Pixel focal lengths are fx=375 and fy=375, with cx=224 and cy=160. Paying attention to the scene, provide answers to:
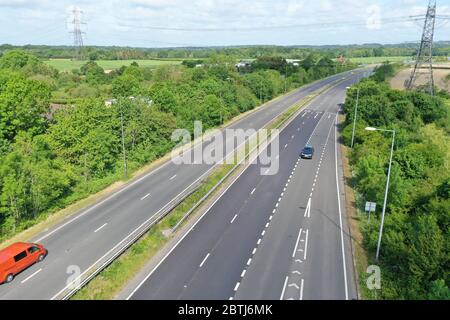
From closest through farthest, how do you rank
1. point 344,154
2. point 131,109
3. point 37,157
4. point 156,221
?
point 156,221
point 37,157
point 131,109
point 344,154

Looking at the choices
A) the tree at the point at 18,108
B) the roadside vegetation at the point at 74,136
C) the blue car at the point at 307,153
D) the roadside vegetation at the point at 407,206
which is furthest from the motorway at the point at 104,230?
the tree at the point at 18,108

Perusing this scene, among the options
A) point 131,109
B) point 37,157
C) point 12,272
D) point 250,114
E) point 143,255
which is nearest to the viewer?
point 12,272

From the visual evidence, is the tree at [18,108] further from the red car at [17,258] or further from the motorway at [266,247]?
the motorway at [266,247]

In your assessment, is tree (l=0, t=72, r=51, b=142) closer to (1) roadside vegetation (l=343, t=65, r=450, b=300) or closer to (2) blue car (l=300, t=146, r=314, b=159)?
(2) blue car (l=300, t=146, r=314, b=159)

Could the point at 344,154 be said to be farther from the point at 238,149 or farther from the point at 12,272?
A: the point at 12,272

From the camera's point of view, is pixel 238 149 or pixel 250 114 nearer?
pixel 238 149

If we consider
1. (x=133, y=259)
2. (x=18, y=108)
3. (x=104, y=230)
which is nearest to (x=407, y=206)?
(x=133, y=259)

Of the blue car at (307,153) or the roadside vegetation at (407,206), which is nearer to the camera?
the roadside vegetation at (407,206)

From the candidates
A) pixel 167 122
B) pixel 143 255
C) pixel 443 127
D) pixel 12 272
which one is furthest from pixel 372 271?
pixel 443 127
